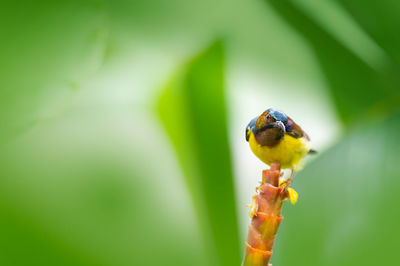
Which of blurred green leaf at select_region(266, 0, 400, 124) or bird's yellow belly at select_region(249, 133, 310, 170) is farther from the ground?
blurred green leaf at select_region(266, 0, 400, 124)

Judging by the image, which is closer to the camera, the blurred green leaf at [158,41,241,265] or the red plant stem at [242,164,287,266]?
the red plant stem at [242,164,287,266]

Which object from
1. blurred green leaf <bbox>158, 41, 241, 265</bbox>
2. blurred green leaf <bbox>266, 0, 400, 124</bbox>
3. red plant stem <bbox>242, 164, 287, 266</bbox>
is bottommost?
red plant stem <bbox>242, 164, 287, 266</bbox>

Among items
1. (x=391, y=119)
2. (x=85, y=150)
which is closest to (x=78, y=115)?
(x=85, y=150)

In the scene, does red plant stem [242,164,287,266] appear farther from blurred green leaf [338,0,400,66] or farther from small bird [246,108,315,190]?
blurred green leaf [338,0,400,66]

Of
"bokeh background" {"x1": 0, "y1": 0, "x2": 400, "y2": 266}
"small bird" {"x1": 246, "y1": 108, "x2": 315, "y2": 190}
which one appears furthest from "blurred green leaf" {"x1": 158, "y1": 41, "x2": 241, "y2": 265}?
"small bird" {"x1": 246, "y1": 108, "x2": 315, "y2": 190}

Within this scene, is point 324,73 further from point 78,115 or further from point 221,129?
point 78,115

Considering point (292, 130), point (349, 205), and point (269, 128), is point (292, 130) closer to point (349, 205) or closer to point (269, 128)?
point (269, 128)

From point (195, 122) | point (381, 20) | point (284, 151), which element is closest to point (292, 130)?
point (284, 151)
